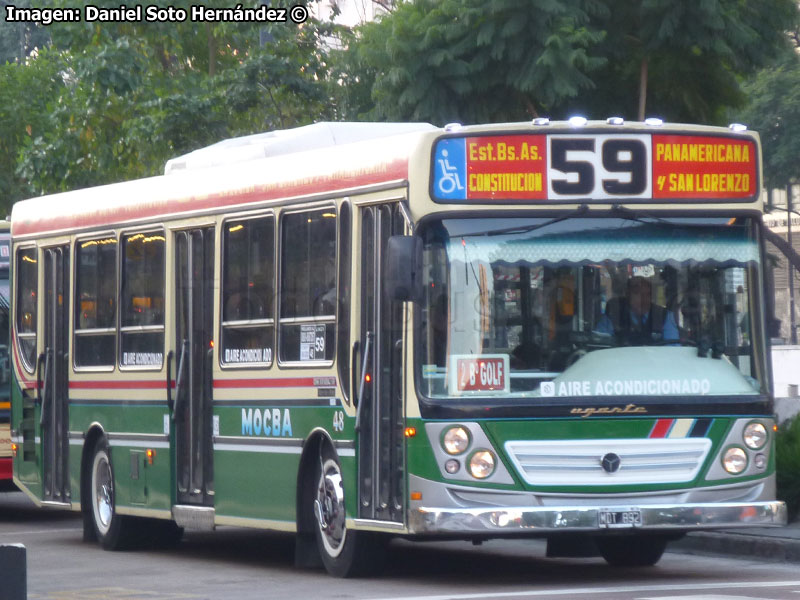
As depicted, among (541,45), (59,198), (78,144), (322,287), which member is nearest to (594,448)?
(322,287)

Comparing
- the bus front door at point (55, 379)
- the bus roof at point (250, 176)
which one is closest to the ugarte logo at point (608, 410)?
the bus roof at point (250, 176)

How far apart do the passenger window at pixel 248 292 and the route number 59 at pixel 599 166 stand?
2.39 meters

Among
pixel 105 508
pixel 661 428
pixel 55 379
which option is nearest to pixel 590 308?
pixel 661 428

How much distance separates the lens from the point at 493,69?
20.5 metres

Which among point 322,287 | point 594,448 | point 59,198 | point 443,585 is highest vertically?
point 59,198

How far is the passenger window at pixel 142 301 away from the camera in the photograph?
1400 centimetres

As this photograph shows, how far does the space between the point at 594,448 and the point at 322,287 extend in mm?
2161

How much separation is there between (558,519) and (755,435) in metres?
1.41

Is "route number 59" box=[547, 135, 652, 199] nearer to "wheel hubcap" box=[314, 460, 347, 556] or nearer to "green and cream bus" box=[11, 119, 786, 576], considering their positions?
"green and cream bus" box=[11, 119, 786, 576]

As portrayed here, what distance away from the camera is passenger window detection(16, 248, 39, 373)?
16.3m

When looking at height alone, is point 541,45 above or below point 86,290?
above

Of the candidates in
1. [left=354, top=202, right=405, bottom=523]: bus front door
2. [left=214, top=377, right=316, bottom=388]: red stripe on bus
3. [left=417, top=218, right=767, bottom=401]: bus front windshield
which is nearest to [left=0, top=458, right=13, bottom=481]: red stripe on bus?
[left=214, top=377, right=316, bottom=388]: red stripe on bus

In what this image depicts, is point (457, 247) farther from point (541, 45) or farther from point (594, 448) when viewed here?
point (541, 45)

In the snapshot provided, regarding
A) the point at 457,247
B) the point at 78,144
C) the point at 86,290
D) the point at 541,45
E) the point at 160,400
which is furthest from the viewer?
the point at 78,144
